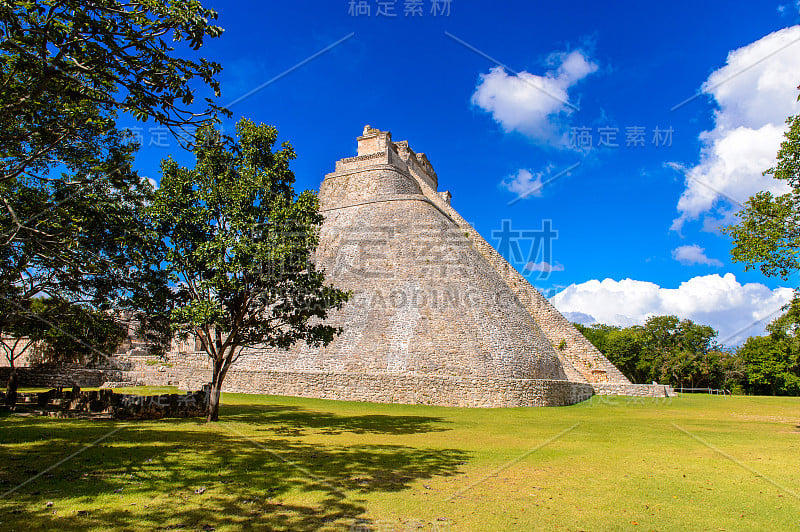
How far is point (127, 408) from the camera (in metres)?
13.0

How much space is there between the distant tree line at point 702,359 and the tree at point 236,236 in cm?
4764

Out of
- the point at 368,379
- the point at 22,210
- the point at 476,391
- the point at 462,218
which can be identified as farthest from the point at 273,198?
the point at 462,218

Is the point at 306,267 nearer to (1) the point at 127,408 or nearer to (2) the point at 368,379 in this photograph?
(1) the point at 127,408

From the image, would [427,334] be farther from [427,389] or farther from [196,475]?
[196,475]

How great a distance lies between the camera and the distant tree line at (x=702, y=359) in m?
45.3

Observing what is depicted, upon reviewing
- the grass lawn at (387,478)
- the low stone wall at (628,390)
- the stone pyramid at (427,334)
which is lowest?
the low stone wall at (628,390)

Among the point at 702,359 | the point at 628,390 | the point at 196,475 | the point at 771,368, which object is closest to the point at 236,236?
the point at 196,475

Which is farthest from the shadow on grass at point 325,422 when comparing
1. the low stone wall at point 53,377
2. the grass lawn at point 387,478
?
the low stone wall at point 53,377

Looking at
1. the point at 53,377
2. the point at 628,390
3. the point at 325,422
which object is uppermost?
the point at 53,377

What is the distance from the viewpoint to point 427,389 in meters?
20.8

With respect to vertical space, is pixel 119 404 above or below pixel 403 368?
below

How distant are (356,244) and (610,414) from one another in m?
17.8

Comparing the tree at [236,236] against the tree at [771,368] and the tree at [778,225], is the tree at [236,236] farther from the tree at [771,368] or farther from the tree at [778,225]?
the tree at [771,368]

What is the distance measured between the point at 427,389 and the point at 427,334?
10.6 feet
